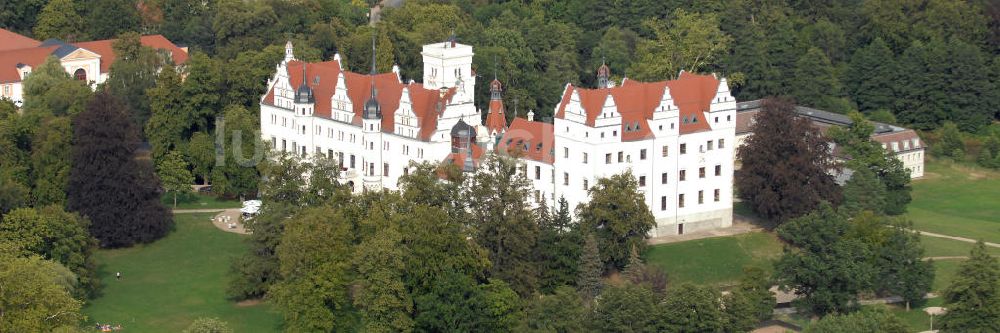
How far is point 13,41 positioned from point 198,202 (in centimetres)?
3116

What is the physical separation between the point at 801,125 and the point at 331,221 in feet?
94.5

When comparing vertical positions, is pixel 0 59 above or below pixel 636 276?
above

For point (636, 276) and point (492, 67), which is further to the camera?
point (492, 67)

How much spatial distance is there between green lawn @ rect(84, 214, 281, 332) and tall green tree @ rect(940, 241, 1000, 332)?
113 ft

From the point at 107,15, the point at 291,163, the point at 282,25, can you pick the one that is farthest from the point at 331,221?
the point at 107,15

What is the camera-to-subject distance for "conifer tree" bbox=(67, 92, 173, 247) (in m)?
129

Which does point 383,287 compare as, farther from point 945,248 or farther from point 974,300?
point 945,248

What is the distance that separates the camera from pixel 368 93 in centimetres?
13388

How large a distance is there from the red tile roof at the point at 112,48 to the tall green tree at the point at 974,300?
6841 cm

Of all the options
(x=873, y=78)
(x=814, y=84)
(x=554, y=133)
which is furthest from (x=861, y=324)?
(x=873, y=78)

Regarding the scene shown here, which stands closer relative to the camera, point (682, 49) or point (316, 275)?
point (316, 275)

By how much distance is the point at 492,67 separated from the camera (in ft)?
493

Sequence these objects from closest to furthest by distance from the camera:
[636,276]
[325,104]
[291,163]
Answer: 1. [636,276]
2. [291,163]
3. [325,104]

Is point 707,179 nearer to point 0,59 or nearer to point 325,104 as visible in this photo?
point 325,104
